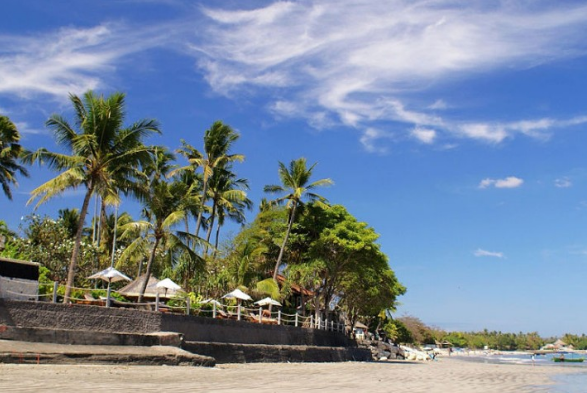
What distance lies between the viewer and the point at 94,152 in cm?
1877

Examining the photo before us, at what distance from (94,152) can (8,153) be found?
1167cm

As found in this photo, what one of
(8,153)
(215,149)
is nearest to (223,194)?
(215,149)

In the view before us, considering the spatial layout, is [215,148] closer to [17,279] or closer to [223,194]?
[223,194]

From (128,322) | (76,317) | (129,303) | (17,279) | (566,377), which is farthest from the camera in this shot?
(566,377)

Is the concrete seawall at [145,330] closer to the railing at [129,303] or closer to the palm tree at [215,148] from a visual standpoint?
the railing at [129,303]

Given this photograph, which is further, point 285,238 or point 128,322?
point 285,238

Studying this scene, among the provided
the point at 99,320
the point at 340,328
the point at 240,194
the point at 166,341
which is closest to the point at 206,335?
the point at 166,341

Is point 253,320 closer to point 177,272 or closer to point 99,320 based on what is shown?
point 177,272

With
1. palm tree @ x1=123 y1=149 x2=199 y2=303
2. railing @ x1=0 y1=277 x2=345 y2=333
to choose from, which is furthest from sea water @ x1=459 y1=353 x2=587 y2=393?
palm tree @ x1=123 y1=149 x2=199 y2=303

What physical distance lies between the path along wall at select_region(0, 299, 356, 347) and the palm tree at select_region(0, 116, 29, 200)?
46.2 feet

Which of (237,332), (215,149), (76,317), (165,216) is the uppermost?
(215,149)

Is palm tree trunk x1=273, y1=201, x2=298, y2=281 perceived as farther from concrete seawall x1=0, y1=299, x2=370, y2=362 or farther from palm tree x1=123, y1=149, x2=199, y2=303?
palm tree x1=123, y1=149, x2=199, y2=303

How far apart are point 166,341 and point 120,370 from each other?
13.0ft

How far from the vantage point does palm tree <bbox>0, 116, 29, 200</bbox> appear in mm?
26703
